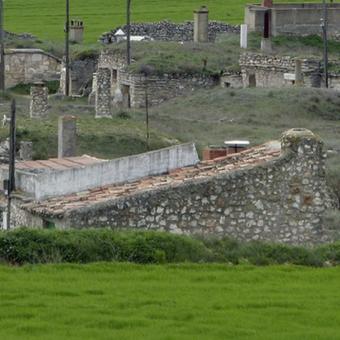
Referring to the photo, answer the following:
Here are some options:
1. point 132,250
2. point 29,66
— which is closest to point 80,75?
point 29,66

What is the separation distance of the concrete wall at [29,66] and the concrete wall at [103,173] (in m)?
37.8

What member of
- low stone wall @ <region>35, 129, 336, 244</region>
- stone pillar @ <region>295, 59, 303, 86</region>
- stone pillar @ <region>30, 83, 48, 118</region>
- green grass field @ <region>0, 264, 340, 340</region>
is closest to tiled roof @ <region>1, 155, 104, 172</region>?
low stone wall @ <region>35, 129, 336, 244</region>

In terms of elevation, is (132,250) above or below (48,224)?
above

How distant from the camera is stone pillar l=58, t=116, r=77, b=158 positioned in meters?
36.5

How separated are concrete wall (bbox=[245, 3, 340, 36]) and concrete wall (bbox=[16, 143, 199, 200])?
1568 inches

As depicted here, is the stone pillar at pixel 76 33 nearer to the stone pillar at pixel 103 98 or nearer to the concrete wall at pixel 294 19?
the concrete wall at pixel 294 19

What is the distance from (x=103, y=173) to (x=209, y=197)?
299 centimetres

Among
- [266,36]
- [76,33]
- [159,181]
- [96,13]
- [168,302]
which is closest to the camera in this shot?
[168,302]

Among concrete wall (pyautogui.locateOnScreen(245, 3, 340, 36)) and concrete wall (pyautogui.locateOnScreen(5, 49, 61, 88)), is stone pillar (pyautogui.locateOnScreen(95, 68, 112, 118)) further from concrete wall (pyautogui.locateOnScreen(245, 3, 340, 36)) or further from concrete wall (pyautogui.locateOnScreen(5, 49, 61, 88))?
concrete wall (pyautogui.locateOnScreen(245, 3, 340, 36))

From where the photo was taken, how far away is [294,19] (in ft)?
240

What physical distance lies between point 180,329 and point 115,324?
663mm

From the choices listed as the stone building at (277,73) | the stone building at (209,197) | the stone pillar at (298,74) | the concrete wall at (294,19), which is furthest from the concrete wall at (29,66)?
the stone building at (209,197)

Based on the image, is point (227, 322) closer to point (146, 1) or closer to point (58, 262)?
point (58, 262)

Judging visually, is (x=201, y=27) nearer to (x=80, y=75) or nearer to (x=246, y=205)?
(x=80, y=75)
